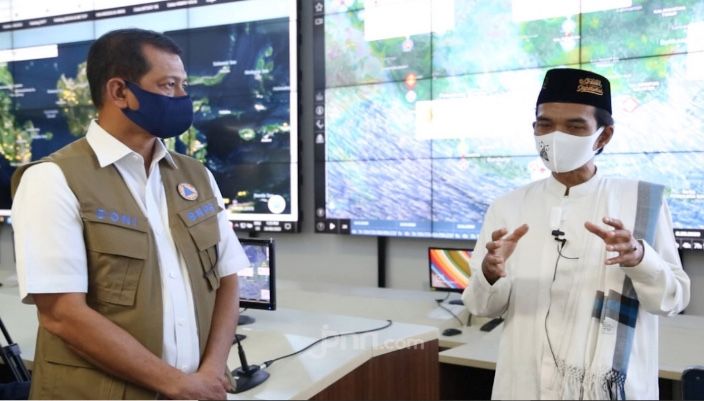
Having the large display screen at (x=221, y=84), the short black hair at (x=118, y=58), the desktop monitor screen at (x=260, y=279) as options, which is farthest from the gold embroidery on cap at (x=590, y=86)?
the large display screen at (x=221, y=84)

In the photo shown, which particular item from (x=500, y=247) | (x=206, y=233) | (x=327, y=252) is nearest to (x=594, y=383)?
(x=500, y=247)

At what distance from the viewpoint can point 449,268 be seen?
3.16 meters

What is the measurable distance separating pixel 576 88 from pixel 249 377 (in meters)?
1.11

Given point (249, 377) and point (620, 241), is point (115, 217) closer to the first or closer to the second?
point (249, 377)

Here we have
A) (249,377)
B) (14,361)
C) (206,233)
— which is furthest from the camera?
(14,361)

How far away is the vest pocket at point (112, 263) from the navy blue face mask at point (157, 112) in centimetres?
26

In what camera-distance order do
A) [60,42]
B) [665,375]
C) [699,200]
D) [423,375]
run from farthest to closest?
[60,42] → [699,200] → [665,375] → [423,375]

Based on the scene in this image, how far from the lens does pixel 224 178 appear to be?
13.8 ft

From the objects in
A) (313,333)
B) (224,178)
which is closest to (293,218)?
(224,178)

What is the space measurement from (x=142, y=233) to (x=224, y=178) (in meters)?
2.91

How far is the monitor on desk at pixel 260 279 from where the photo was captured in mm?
2586

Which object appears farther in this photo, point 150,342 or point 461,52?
point 461,52

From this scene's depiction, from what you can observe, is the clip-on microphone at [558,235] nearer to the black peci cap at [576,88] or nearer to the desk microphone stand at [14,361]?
the black peci cap at [576,88]

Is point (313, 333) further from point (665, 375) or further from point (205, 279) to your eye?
point (665, 375)
